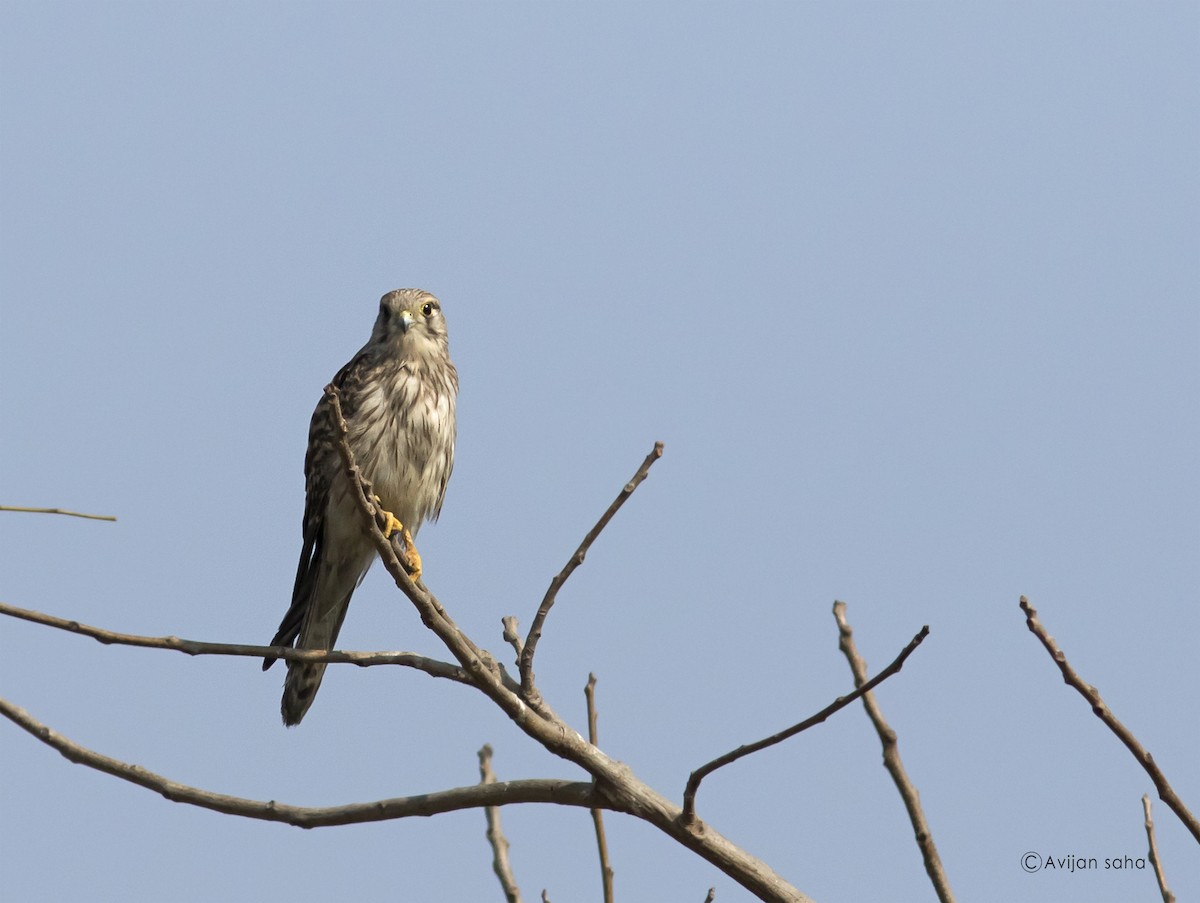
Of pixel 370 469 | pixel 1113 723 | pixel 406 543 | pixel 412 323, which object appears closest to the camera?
pixel 1113 723

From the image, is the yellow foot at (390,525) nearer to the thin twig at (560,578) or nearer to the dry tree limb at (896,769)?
the thin twig at (560,578)

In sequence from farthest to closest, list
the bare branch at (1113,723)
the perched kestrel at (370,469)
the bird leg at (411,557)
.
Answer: the perched kestrel at (370,469), the bird leg at (411,557), the bare branch at (1113,723)

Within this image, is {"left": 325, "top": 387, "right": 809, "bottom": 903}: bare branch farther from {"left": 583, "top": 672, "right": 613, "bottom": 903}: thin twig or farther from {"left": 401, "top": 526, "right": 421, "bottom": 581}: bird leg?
{"left": 401, "top": 526, "right": 421, "bottom": 581}: bird leg

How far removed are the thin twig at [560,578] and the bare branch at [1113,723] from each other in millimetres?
961

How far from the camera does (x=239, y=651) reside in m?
3.37

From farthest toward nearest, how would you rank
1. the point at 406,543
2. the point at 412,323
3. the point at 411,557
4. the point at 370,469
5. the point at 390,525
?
the point at 412,323, the point at 370,469, the point at 406,543, the point at 411,557, the point at 390,525

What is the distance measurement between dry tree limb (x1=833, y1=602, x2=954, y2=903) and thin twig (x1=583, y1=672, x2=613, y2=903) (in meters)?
0.67

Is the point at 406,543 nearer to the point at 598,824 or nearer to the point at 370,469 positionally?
the point at 370,469

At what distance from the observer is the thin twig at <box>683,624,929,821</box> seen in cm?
250

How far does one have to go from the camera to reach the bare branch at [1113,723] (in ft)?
7.37

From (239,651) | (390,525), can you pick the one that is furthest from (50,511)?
(390,525)

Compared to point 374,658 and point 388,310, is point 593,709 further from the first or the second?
point 388,310

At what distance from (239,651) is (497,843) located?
30.2 inches

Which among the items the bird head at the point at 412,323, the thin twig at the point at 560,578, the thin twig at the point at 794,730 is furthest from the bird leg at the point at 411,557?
the thin twig at the point at 794,730
